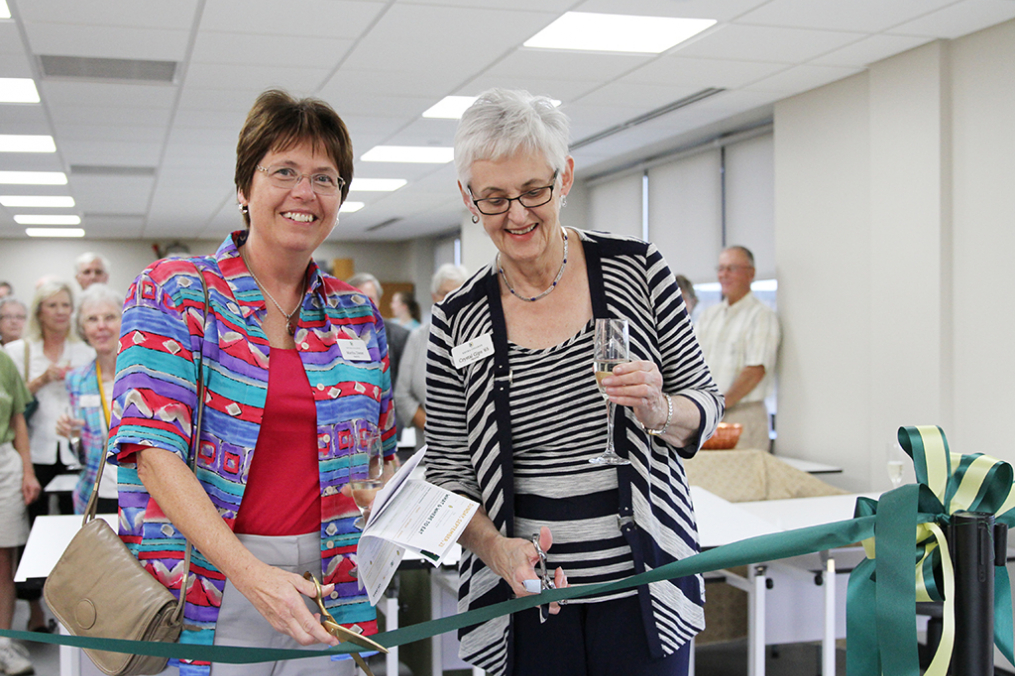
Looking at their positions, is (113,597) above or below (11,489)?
above

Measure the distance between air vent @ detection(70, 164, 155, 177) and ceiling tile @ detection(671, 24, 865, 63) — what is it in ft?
18.2

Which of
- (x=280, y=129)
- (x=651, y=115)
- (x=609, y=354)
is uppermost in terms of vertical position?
(x=651, y=115)

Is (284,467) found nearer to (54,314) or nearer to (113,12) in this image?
(113,12)

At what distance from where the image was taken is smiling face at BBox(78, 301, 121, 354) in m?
4.00

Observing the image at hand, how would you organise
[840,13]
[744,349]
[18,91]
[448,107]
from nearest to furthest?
[840,13]
[18,91]
[744,349]
[448,107]

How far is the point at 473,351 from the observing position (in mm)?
1593

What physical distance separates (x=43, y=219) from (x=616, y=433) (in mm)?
12399

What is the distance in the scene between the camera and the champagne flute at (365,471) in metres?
1.42

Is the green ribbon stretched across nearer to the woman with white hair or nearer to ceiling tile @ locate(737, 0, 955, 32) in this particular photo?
ceiling tile @ locate(737, 0, 955, 32)

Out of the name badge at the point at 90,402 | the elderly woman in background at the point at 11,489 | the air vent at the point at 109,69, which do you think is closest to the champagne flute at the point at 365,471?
the name badge at the point at 90,402

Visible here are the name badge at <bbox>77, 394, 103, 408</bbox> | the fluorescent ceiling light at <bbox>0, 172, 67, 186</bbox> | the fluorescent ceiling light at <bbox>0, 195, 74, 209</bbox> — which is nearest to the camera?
the name badge at <bbox>77, 394, 103, 408</bbox>

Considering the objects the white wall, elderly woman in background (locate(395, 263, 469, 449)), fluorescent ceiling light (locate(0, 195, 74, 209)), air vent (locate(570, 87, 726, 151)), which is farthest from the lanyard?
fluorescent ceiling light (locate(0, 195, 74, 209))

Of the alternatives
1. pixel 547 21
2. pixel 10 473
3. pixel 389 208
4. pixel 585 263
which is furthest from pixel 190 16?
pixel 389 208

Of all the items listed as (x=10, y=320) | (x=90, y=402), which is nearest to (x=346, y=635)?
(x=90, y=402)
